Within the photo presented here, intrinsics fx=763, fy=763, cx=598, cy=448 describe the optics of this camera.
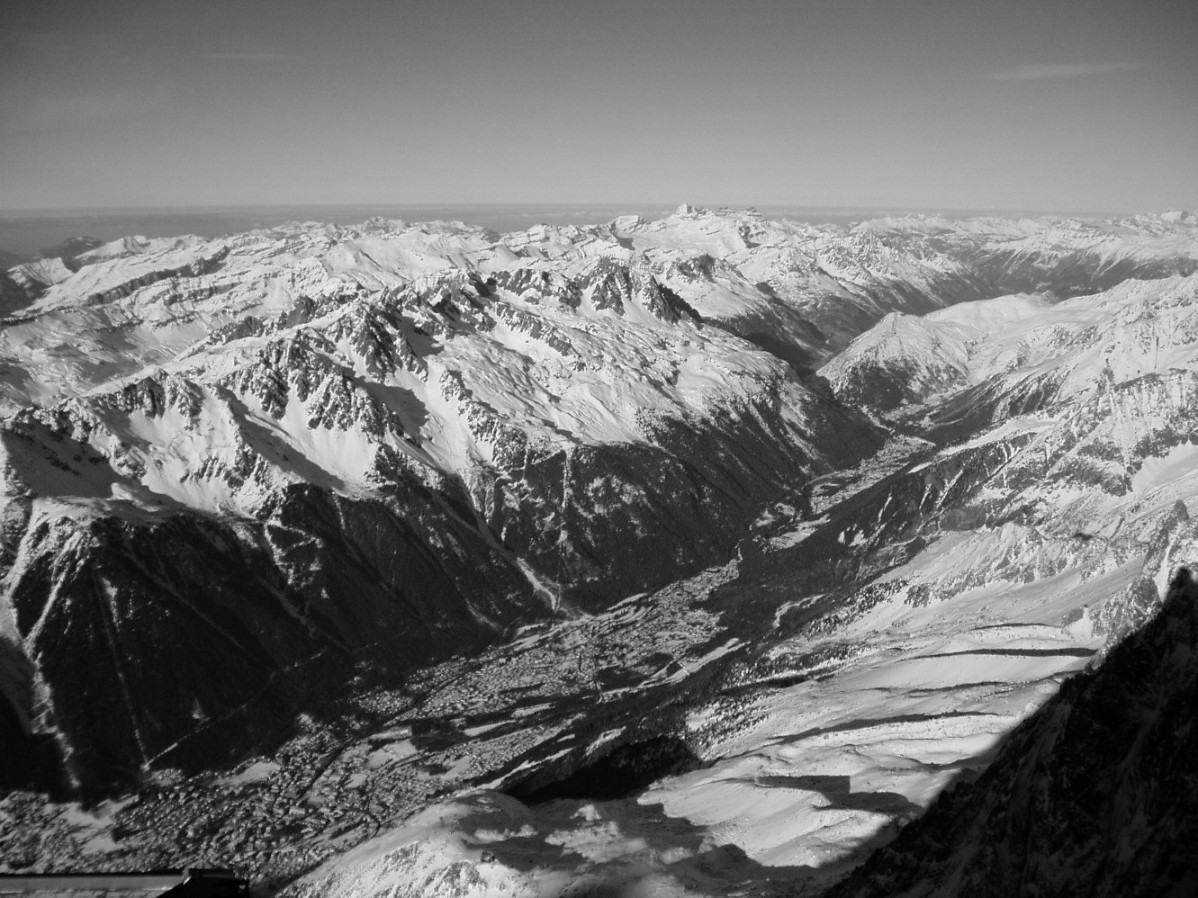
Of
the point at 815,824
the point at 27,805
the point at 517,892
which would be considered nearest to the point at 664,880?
the point at 517,892

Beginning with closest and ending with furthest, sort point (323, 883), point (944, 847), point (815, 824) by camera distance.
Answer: point (944, 847), point (815, 824), point (323, 883)

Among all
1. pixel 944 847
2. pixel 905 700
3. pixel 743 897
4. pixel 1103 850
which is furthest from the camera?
pixel 905 700

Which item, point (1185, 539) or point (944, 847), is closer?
point (944, 847)

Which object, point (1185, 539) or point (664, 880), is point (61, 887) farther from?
point (1185, 539)

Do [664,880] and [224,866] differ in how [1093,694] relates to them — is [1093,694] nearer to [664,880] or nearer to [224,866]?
[664,880]

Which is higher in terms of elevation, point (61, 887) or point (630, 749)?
point (61, 887)

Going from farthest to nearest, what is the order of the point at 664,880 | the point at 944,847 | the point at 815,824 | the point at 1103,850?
the point at 815,824
the point at 664,880
the point at 944,847
the point at 1103,850

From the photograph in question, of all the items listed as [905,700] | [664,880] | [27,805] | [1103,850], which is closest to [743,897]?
[664,880]

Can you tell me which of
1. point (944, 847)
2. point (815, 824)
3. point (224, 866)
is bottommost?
point (224, 866)

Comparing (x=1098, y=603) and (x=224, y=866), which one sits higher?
(x=1098, y=603)
